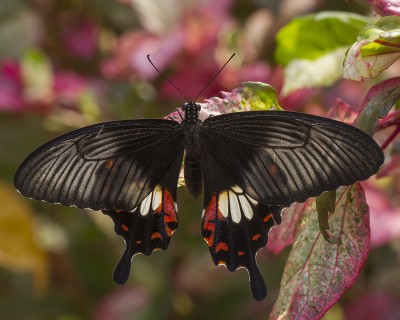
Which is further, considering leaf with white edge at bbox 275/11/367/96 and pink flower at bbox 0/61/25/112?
pink flower at bbox 0/61/25/112

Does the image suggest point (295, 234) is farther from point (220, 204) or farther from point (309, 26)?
point (309, 26)

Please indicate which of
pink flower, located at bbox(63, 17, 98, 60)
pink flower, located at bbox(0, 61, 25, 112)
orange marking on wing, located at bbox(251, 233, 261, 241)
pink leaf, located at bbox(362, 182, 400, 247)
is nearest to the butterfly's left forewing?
orange marking on wing, located at bbox(251, 233, 261, 241)

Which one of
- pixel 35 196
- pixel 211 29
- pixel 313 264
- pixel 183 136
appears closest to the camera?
pixel 313 264

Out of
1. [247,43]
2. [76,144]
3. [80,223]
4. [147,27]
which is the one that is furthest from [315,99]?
[76,144]

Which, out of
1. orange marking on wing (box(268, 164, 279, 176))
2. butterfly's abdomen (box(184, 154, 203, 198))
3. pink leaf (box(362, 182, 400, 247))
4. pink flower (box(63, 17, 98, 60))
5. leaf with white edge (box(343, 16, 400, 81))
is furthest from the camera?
pink flower (box(63, 17, 98, 60))

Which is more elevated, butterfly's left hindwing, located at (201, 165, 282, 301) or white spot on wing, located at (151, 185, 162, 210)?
white spot on wing, located at (151, 185, 162, 210)

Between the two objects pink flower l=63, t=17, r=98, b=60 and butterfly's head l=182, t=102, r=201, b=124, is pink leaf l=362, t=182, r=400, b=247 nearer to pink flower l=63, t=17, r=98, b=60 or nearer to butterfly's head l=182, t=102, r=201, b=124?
butterfly's head l=182, t=102, r=201, b=124

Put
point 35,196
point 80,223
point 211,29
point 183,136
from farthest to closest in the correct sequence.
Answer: point 80,223
point 211,29
point 183,136
point 35,196
